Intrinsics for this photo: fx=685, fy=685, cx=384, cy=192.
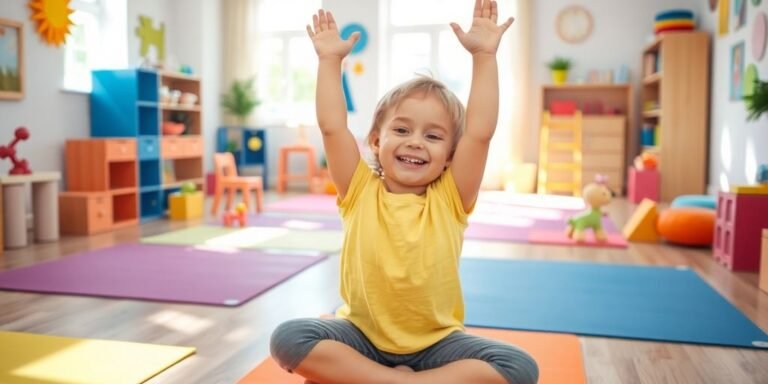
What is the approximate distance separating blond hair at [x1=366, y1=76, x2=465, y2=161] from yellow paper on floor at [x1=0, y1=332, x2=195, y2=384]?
0.88 meters

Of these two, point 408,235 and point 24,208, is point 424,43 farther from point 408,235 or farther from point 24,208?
point 408,235

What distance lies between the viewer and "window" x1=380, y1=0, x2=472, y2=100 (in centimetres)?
734

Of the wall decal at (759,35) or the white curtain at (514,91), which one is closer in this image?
the wall decal at (759,35)

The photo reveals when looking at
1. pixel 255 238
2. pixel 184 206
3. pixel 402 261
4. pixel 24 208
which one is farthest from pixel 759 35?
pixel 24 208

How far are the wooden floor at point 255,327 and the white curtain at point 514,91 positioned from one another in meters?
3.84

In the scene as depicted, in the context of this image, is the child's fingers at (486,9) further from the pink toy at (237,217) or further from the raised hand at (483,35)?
the pink toy at (237,217)

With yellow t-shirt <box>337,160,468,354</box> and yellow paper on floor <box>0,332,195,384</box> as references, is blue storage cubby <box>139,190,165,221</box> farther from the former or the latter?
yellow t-shirt <box>337,160,468,354</box>

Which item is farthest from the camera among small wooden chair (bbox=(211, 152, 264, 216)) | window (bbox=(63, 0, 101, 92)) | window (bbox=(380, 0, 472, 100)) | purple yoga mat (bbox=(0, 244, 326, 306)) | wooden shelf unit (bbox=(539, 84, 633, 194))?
window (bbox=(380, 0, 472, 100))

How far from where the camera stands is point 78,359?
5.81 ft

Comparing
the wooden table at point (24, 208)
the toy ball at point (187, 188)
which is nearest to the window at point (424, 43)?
the toy ball at point (187, 188)

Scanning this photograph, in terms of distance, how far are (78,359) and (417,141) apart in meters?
1.08

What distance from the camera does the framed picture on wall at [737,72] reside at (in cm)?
468

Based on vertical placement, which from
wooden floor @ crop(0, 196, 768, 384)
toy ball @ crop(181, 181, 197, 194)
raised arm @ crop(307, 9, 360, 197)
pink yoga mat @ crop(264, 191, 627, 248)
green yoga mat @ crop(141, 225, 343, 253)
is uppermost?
raised arm @ crop(307, 9, 360, 197)

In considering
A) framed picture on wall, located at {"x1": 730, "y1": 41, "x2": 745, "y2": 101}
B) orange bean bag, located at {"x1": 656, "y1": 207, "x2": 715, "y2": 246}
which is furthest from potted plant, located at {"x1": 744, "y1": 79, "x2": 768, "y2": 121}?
framed picture on wall, located at {"x1": 730, "y1": 41, "x2": 745, "y2": 101}
